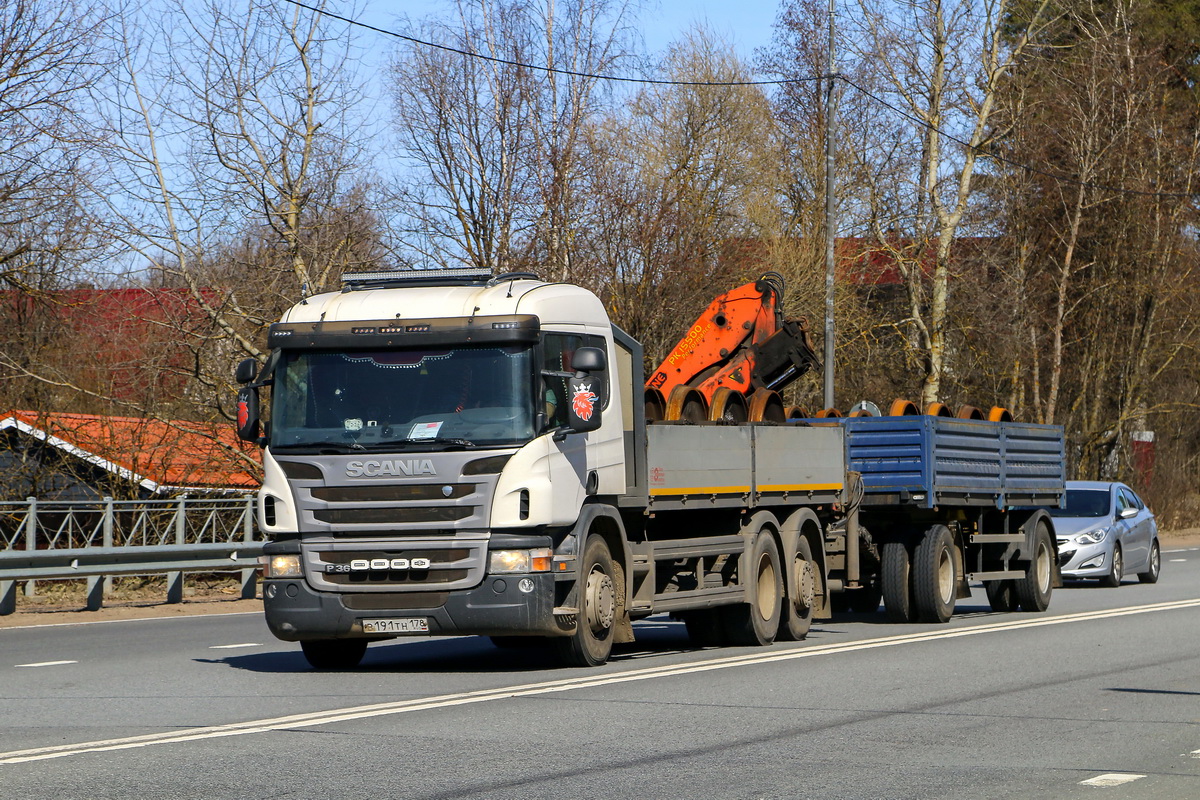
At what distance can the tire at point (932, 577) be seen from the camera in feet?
54.4

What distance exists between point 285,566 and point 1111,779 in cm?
622

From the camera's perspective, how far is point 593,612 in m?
11.7

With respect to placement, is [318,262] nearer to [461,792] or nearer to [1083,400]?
[461,792]

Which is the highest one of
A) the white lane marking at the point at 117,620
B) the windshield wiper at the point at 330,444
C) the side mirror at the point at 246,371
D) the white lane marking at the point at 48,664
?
the side mirror at the point at 246,371

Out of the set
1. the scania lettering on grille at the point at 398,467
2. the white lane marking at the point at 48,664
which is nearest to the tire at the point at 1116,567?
the scania lettering on grille at the point at 398,467

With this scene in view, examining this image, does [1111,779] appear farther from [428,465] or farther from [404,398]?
[404,398]

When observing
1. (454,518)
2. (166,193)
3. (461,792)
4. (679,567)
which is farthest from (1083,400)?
(461,792)

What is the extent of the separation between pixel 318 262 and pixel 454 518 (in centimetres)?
1477

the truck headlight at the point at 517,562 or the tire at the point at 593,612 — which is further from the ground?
the truck headlight at the point at 517,562

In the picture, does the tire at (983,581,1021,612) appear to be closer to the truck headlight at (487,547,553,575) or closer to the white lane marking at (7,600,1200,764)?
the white lane marking at (7,600,1200,764)

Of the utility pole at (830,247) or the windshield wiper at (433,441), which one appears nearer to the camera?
the windshield wiper at (433,441)

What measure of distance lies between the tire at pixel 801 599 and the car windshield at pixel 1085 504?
9.37 meters

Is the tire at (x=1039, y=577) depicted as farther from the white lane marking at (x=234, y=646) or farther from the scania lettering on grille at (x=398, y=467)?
the scania lettering on grille at (x=398, y=467)

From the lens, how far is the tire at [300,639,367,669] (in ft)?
40.0
